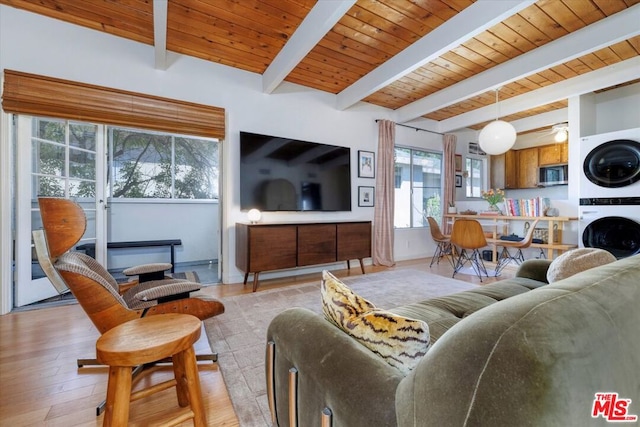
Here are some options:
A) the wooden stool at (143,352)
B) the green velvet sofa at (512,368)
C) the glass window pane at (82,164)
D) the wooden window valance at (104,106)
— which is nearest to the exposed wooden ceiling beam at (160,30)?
the wooden window valance at (104,106)

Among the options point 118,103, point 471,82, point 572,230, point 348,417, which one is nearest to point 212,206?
point 118,103

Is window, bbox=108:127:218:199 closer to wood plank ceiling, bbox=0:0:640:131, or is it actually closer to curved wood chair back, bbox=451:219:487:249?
wood plank ceiling, bbox=0:0:640:131

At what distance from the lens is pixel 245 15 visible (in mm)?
2551

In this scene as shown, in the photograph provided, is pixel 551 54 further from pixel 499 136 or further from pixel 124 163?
pixel 124 163

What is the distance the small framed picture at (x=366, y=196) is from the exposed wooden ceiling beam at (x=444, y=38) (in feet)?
4.84

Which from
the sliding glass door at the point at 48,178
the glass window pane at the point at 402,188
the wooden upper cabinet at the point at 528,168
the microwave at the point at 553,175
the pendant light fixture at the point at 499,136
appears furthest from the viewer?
the wooden upper cabinet at the point at 528,168

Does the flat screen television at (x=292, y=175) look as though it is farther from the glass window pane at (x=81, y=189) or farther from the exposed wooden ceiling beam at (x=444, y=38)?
the glass window pane at (x=81, y=189)

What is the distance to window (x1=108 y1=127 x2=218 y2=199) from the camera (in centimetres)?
441

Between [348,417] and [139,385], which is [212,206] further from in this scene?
[348,417]

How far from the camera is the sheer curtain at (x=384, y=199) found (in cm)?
457

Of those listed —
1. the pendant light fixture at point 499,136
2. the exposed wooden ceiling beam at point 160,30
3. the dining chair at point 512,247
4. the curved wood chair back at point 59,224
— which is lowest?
the dining chair at point 512,247

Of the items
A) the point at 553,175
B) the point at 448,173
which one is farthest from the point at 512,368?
the point at 553,175

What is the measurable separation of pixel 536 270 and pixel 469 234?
1.78 m

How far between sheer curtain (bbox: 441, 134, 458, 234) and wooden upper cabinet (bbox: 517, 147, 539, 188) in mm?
1782
